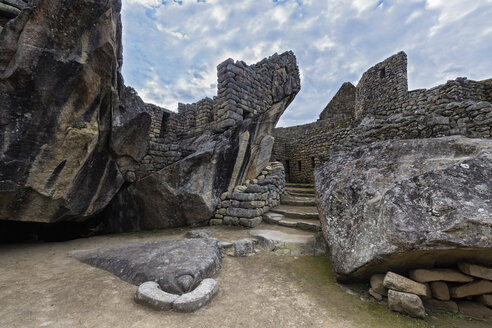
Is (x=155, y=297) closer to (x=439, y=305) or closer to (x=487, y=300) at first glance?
(x=439, y=305)

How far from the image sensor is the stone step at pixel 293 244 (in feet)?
13.8

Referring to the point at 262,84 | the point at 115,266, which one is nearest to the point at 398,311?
the point at 115,266

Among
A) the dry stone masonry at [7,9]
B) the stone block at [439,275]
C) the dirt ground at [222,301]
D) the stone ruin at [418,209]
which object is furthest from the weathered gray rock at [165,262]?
the dry stone masonry at [7,9]

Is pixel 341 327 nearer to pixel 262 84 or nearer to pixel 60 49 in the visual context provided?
pixel 60 49

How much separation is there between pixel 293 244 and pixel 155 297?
2842 millimetres

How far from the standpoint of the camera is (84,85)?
13.5 ft

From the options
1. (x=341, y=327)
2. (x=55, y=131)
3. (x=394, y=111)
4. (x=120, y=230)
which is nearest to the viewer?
(x=341, y=327)

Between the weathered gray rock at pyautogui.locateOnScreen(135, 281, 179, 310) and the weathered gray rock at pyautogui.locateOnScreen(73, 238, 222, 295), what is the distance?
172 mm

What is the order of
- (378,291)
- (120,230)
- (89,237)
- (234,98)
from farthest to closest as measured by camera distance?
(234,98), (120,230), (89,237), (378,291)

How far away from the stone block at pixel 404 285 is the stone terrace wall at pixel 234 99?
587cm

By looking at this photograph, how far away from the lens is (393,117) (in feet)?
16.7

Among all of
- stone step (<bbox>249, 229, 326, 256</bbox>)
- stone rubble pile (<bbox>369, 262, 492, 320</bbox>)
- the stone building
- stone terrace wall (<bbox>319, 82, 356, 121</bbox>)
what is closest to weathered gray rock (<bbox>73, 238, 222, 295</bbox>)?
stone step (<bbox>249, 229, 326, 256</bbox>)

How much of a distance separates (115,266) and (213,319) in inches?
79.6

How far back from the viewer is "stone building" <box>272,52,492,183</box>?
4219 mm
